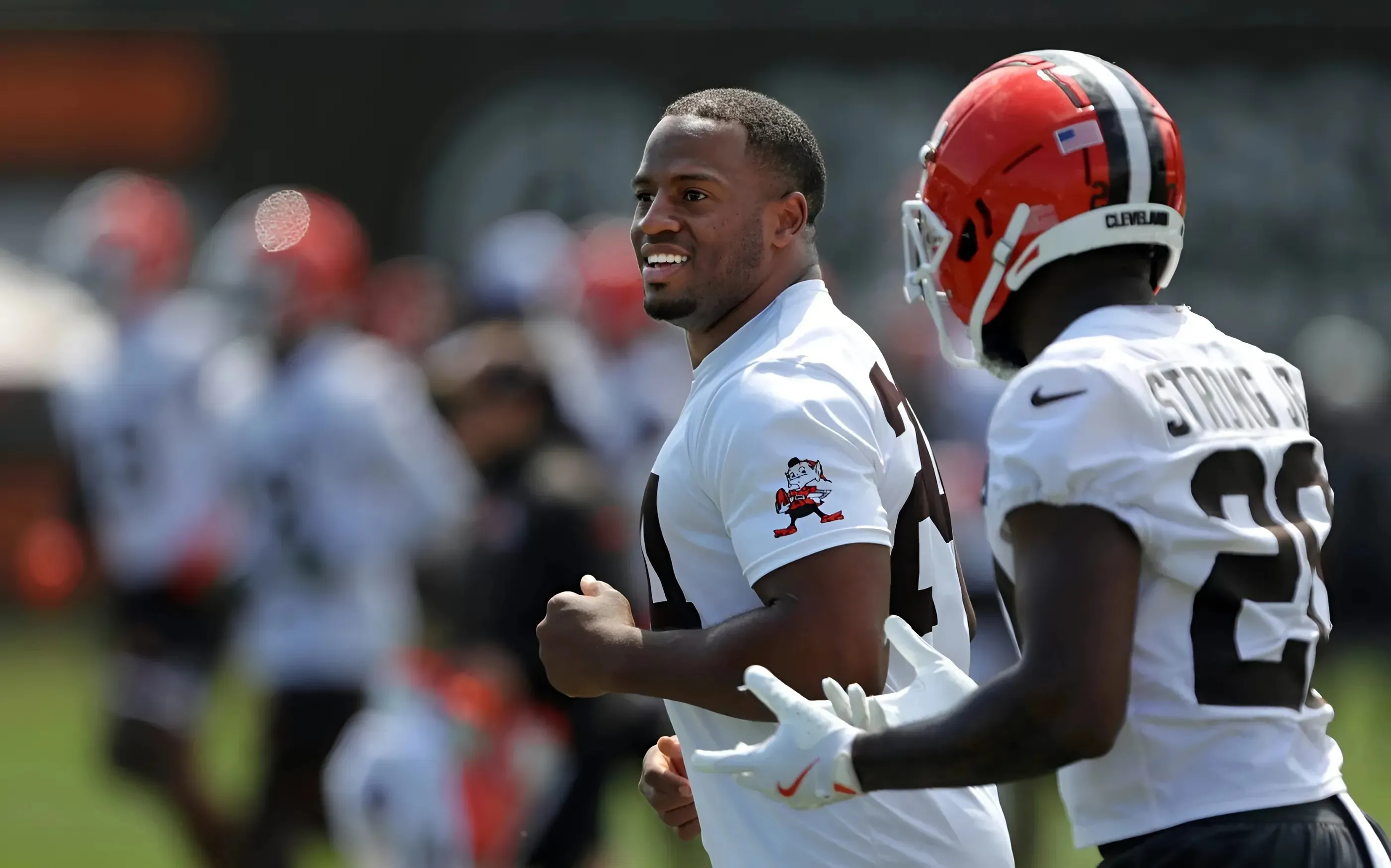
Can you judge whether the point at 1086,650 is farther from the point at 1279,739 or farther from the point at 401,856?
the point at 401,856

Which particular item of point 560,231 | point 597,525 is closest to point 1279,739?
point 597,525

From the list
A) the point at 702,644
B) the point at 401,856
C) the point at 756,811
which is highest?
the point at 702,644

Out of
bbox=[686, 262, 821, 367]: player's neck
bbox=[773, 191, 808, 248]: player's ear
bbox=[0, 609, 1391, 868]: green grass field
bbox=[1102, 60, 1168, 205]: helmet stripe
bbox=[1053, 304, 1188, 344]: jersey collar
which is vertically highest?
bbox=[1102, 60, 1168, 205]: helmet stripe

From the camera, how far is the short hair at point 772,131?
3.53 meters

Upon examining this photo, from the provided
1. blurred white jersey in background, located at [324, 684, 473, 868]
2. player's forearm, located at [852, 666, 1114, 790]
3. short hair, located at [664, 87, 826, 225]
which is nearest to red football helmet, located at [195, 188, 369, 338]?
blurred white jersey in background, located at [324, 684, 473, 868]

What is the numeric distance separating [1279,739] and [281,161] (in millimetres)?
14643

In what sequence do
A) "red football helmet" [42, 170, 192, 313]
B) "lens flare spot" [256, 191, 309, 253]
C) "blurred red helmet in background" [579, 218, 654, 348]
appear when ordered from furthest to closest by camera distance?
1. "blurred red helmet in background" [579, 218, 654, 348]
2. "red football helmet" [42, 170, 192, 313]
3. "lens flare spot" [256, 191, 309, 253]

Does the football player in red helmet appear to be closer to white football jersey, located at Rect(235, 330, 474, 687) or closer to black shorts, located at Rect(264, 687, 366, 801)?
white football jersey, located at Rect(235, 330, 474, 687)

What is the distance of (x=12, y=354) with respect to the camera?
16.4 m

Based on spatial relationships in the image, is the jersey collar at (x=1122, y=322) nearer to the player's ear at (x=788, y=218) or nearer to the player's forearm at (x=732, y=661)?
the player's forearm at (x=732, y=661)

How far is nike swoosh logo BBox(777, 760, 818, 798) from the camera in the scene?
2.50m

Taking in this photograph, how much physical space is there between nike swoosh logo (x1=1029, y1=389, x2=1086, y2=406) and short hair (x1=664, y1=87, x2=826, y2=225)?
1.13 meters

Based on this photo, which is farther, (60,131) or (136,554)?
(60,131)

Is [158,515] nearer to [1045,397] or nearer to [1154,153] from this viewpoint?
[1154,153]
